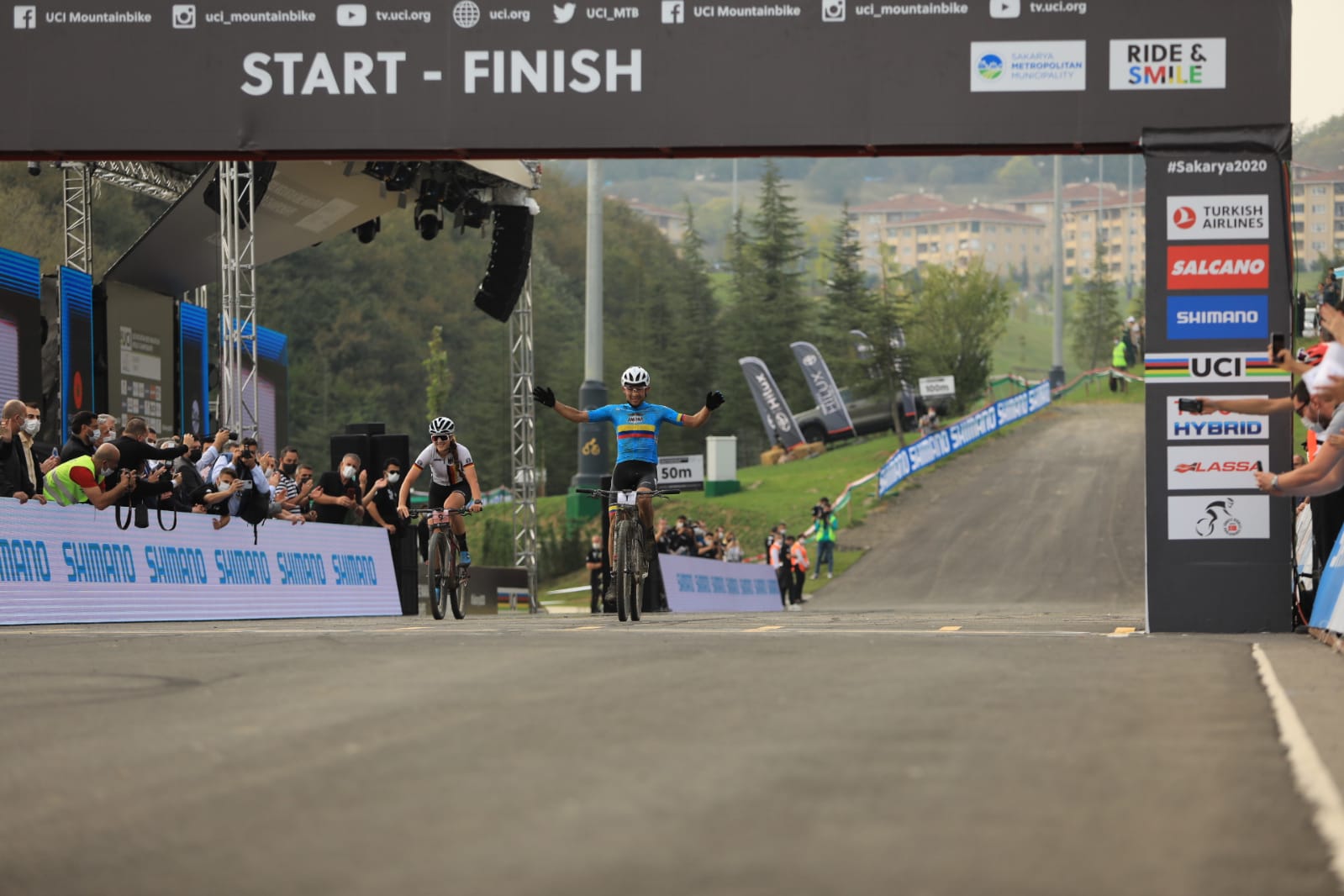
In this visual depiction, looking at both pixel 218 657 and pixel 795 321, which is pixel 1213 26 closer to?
pixel 218 657

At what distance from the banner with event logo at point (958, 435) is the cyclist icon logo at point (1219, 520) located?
141 feet

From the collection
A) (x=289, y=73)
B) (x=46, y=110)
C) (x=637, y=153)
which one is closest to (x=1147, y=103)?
(x=637, y=153)

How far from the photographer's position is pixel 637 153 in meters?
13.1

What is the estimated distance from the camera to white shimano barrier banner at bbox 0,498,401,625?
47.9 ft

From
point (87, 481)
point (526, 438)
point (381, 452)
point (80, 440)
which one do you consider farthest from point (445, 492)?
point (526, 438)

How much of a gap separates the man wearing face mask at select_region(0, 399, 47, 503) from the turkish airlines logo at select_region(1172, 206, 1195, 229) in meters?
9.61

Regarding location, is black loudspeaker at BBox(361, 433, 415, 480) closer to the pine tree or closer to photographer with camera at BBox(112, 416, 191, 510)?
photographer with camera at BBox(112, 416, 191, 510)

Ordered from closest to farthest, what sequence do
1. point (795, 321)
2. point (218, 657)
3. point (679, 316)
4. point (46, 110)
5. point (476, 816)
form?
point (476, 816), point (218, 657), point (46, 110), point (795, 321), point (679, 316)

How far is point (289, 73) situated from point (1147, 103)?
639cm

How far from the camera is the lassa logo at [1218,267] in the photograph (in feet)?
40.5

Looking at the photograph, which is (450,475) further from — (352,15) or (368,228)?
(368,228)

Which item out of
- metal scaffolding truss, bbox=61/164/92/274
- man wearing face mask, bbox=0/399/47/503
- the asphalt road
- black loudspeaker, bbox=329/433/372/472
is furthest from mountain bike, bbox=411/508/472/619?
metal scaffolding truss, bbox=61/164/92/274

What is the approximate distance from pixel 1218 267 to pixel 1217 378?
808mm

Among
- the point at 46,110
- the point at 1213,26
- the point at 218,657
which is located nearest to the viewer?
the point at 218,657
